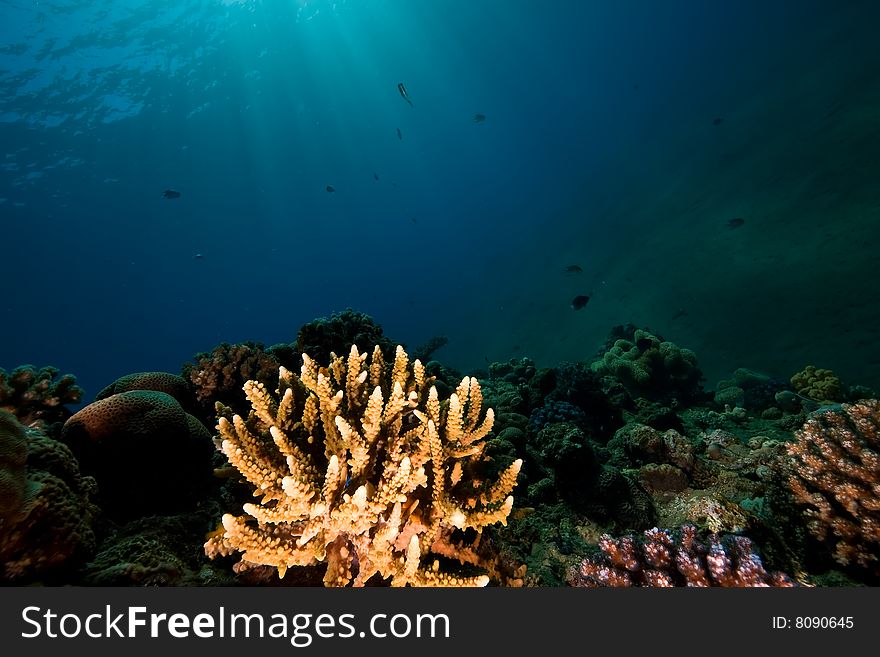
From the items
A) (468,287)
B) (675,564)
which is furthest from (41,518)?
(468,287)

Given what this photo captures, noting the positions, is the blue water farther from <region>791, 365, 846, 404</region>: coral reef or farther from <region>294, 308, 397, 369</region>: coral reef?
<region>294, 308, 397, 369</region>: coral reef

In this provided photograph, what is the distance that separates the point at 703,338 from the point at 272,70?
64.8 meters

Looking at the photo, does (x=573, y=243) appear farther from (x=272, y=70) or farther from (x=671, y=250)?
(x=272, y=70)

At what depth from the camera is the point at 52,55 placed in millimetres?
32594

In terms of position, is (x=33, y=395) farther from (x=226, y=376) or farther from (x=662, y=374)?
(x=662, y=374)

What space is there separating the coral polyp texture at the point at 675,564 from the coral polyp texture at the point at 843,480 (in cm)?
141

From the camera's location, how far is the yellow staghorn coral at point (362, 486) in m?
2.18

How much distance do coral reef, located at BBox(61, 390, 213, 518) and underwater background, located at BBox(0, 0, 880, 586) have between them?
3cm

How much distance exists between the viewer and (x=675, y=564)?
2.70 meters

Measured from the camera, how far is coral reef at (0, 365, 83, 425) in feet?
13.7

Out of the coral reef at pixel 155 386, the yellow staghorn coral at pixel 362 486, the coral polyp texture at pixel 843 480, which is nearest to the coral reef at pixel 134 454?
the coral reef at pixel 155 386

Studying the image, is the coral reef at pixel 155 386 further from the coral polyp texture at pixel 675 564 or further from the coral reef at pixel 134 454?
the coral polyp texture at pixel 675 564

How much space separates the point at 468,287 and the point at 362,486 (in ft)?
260

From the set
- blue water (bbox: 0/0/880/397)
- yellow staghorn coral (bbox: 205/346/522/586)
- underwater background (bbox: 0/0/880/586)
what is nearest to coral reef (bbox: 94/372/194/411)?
underwater background (bbox: 0/0/880/586)
